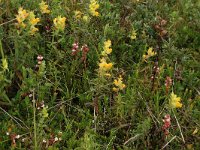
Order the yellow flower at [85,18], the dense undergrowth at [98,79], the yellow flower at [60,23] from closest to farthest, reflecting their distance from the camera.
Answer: the dense undergrowth at [98,79]
the yellow flower at [60,23]
the yellow flower at [85,18]

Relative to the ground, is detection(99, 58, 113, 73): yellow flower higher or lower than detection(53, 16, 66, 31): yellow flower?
lower

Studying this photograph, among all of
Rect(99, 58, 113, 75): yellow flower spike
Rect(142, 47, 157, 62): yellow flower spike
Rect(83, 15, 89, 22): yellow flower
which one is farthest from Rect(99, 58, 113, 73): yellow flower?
Rect(83, 15, 89, 22): yellow flower

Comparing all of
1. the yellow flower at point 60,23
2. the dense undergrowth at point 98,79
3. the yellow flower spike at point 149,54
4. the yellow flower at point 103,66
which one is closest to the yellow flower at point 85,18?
the dense undergrowth at point 98,79

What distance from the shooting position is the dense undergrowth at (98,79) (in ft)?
8.77

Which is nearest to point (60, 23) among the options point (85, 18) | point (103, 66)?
point (85, 18)

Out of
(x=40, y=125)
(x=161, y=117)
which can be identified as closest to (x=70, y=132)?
(x=40, y=125)

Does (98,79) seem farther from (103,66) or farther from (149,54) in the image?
(149,54)

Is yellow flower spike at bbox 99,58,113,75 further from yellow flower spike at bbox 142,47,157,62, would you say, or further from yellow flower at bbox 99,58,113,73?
yellow flower spike at bbox 142,47,157,62

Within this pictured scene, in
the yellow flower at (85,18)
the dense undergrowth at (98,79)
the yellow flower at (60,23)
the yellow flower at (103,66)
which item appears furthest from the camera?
the yellow flower at (85,18)

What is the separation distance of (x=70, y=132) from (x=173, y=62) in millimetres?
1202

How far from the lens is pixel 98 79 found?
2842 mm

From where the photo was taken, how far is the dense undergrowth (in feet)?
8.77

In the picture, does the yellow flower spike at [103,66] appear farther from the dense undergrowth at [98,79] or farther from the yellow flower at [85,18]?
the yellow flower at [85,18]

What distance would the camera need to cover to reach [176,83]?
317 centimetres
